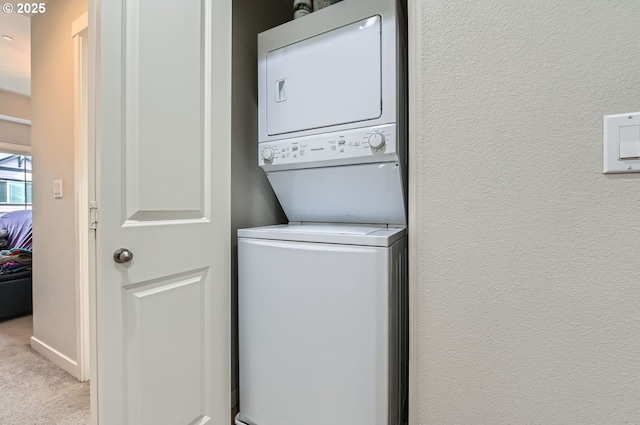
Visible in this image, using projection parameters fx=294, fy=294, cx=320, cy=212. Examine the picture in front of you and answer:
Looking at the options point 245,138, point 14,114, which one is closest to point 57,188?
point 245,138

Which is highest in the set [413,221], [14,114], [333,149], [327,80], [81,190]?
[14,114]

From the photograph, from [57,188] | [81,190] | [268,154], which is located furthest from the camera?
[57,188]

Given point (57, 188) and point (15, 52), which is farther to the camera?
point (15, 52)

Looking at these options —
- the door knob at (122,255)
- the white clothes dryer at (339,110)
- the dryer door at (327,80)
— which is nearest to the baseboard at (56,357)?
the door knob at (122,255)

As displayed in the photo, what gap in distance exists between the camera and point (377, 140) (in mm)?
1110

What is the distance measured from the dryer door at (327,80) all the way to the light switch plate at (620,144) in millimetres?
663

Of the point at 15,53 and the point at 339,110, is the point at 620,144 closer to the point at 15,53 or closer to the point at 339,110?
the point at 339,110

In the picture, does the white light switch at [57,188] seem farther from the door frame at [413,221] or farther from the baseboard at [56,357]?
the door frame at [413,221]

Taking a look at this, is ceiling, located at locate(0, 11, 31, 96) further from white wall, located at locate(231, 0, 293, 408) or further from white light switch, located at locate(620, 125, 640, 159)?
white light switch, located at locate(620, 125, 640, 159)

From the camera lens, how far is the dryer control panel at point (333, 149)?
3.66 feet

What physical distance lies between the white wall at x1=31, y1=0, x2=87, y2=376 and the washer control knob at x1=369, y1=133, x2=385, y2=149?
191cm

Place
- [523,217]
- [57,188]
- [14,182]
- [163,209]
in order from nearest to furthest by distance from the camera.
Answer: [523,217] < [163,209] < [57,188] < [14,182]

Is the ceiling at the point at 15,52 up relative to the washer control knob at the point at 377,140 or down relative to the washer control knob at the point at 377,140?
up

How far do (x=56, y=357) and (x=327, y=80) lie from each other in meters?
2.48
